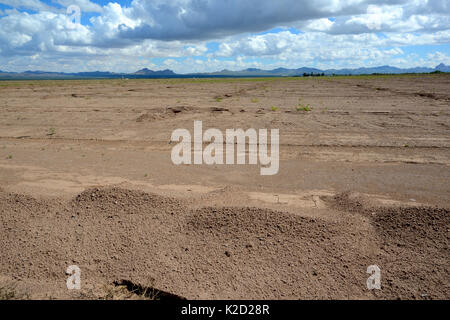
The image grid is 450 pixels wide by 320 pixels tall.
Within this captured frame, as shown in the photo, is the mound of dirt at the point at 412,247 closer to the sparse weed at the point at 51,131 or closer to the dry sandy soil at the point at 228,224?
the dry sandy soil at the point at 228,224

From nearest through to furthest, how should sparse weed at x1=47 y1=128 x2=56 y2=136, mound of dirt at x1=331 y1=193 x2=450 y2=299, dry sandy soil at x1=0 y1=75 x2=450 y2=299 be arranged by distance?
1. mound of dirt at x1=331 y1=193 x2=450 y2=299
2. dry sandy soil at x1=0 y1=75 x2=450 y2=299
3. sparse weed at x1=47 y1=128 x2=56 y2=136

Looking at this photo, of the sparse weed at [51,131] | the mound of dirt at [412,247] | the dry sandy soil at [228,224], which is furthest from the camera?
the sparse weed at [51,131]

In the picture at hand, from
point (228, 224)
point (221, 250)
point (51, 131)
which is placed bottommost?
point (221, 250)

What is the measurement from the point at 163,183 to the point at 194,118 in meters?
7.47

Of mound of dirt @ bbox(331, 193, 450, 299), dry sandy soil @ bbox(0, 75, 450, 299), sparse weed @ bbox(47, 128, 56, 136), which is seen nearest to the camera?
mound of dirt @ bbox(331, 193, 450, 299)

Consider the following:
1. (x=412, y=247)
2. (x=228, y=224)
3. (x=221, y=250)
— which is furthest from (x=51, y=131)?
(x=412, y=247)

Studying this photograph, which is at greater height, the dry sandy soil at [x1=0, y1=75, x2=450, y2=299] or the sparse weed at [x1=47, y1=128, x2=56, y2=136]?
the sparse weed at [x1=47, y1=128, x2=56, y2=136]

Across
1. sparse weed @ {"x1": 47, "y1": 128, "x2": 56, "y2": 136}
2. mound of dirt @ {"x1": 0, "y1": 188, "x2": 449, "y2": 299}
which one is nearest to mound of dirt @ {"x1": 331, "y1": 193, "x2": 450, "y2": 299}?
mound of dirt @ {"x1": 0, "y1": 188, "x2": 449, "y2": 299}

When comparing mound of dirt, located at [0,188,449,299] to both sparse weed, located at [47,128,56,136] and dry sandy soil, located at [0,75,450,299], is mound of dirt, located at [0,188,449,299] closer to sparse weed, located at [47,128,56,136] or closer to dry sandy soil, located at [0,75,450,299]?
dry sandy soil, located at [0,75,450,299]

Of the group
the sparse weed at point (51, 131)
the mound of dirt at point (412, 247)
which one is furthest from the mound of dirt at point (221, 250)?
the sparse weed at point (51, 131)

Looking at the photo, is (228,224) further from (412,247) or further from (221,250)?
(412,247)

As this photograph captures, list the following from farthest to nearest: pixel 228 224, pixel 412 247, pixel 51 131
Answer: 1. pixel 51 131
2. pixel 228 224
3. pixel 412 247

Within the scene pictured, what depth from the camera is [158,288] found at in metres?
3.57

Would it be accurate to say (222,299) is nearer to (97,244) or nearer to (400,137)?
(97,244)
